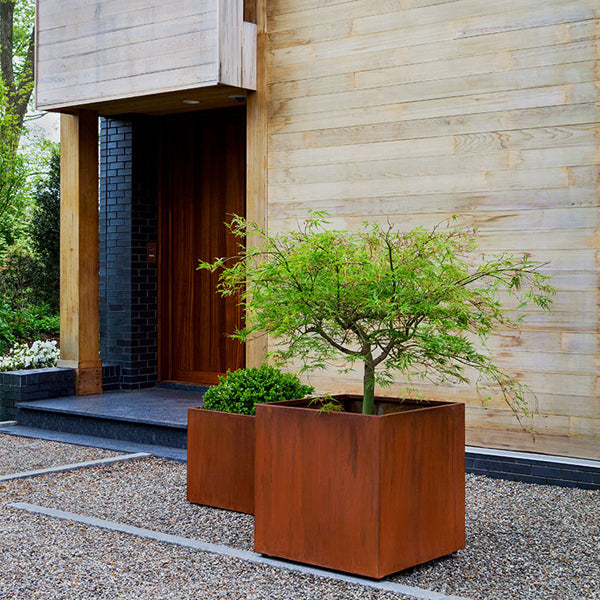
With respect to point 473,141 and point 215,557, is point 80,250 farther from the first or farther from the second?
point 215,557

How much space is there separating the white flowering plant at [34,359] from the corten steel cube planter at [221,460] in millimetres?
3742

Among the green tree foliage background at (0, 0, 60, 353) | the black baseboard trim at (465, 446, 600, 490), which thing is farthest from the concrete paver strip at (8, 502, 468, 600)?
the green tree foliage background at (0, 0, 60, 353)

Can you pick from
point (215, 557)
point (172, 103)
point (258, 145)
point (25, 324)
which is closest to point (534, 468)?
point (215, 557)

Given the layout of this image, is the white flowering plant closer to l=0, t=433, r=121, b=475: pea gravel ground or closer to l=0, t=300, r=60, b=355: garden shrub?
l=0, t=433, r=121, b=475: pea gravel ground

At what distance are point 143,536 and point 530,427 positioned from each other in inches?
107

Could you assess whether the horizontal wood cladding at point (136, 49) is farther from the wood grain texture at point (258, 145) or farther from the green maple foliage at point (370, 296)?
the green maple foliage at point (370, 296)

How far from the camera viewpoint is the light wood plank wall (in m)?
5.82

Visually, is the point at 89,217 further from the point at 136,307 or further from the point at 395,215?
the point at 395,215

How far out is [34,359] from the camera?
8539 mm

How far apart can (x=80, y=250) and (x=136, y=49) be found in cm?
199

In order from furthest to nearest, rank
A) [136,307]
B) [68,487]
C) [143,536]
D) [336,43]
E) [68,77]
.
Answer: [136,307] → [68,77] → [336,43] → [68,487] → [143,536]

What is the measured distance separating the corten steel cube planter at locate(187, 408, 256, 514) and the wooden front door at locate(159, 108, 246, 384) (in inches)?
143

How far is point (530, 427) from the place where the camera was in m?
5.97

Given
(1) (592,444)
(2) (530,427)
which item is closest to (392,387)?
(2) (530,427)
